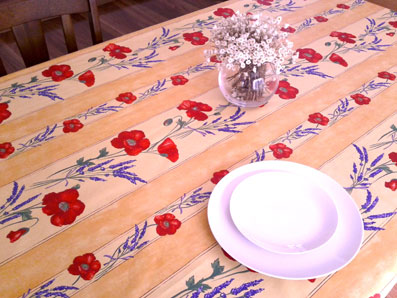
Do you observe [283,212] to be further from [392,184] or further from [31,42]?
[31,42]

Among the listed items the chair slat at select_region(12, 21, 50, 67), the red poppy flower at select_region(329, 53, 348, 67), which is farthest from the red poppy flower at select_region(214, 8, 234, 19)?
the chair slat at select_region(12, 21, 50, 67)

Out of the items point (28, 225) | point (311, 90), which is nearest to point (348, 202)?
point (311, 90)

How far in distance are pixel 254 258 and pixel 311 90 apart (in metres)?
0.63

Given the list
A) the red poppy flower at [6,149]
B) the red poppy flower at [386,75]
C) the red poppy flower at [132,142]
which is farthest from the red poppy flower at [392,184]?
the red poppy flower at [6,149]

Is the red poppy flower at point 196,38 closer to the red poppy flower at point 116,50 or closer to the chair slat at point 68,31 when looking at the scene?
the red poppy flower at point 116,50

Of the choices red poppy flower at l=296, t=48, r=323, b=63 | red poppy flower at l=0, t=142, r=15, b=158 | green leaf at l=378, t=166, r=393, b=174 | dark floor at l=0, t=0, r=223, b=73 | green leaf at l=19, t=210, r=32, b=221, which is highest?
red poppy flower at l=296, t=48, r=323, b=63

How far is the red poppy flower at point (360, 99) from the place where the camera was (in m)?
1.11

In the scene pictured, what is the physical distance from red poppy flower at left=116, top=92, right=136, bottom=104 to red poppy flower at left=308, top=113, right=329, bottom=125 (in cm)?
51

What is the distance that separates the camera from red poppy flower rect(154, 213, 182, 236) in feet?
2.56

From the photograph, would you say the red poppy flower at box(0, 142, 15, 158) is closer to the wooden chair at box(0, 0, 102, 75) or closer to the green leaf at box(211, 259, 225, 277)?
the wooden chair at box(0, 0, 102, 75)

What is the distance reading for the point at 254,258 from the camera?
72 cm

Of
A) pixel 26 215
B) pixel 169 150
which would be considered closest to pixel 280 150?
pixel 169 150

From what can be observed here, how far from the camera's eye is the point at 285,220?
794 mm

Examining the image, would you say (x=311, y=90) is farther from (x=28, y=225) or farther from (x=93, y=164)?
(x=28, y=225)
